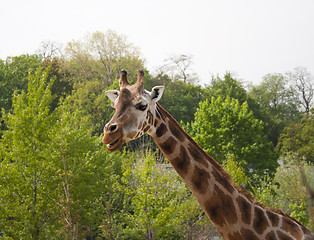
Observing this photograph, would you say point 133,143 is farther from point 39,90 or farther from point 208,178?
point 208,178

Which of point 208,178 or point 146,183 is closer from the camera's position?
point 208,178

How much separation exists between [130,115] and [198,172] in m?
1.12

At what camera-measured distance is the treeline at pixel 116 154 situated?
55.0ft

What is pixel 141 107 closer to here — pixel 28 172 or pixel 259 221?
pixel 259 221

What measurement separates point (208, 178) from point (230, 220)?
0.57 m

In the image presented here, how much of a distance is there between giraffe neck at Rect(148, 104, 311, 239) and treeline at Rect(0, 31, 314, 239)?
0.59m

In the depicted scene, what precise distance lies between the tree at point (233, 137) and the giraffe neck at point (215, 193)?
27331 millimetres

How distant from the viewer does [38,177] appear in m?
17.3

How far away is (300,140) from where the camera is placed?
52031 millimetres

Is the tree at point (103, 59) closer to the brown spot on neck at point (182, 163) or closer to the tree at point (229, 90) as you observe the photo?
the tree at point (229, 90)

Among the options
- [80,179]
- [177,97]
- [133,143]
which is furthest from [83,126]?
[177,97]

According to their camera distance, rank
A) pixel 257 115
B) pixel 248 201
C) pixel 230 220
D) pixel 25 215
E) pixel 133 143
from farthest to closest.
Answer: pixel 257 115 → pixel 133 143 → pixel 25 215 → pixel 248 201 → pixel 230 220

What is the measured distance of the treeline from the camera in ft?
Result: 55.0

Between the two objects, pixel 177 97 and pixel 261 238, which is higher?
pixel 177 97
